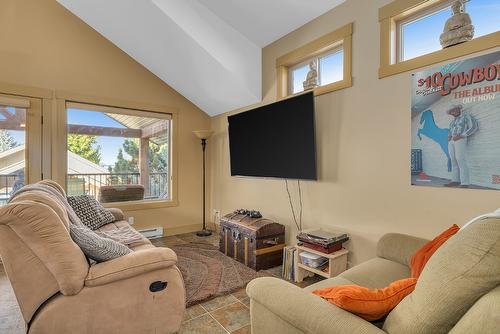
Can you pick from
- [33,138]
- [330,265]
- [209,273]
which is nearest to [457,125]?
[330,265]

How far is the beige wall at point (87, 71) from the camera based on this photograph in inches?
134

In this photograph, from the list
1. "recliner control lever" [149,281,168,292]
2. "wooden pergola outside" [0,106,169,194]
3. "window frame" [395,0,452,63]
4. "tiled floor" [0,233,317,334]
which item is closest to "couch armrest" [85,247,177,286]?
"recliner control lever" [149,281,168,292]

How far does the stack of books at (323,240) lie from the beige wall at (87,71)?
265cm

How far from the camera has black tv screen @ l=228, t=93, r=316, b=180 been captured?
107 inches

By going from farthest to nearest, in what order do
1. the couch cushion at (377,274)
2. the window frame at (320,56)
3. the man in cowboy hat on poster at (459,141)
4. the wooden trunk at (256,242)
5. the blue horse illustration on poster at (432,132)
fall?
the wooden trunk at (256,242), the window frame at (320,56), the blue horse illustration on poster at (432,132), the man in cowboy hat on poster at (459,141), the couch cushion at (377,274)

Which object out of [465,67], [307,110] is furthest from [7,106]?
[465,67]

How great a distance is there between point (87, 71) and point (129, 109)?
73 centimetres

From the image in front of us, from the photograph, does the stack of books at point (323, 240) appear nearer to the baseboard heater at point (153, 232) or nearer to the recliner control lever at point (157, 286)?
the recliner control lever at point (157, 286)

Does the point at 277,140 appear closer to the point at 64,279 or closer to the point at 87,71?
the point at 64,279

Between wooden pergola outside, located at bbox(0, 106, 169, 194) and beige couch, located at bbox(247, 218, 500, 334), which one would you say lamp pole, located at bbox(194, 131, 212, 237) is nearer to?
wooden pergola outside, located at bbox(0, 106, 169, 194)

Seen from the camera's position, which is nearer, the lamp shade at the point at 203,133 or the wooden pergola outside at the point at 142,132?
the wooden pergola outside at the point at 142,132

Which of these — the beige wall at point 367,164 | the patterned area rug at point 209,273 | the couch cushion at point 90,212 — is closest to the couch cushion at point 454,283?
the beige wall at point 367,164

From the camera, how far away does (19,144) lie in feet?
11.4

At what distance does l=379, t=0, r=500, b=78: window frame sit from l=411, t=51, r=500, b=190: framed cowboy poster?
0.08 m
